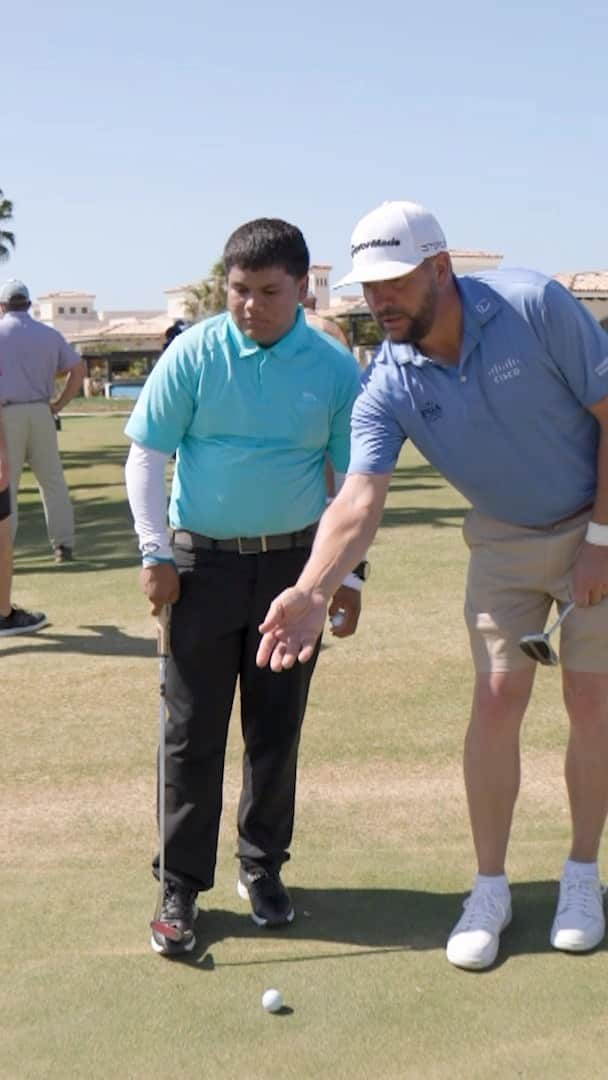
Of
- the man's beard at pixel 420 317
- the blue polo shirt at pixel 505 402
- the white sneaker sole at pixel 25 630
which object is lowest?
the white sneaker sole at pixel 25 630

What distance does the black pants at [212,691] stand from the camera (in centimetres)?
443

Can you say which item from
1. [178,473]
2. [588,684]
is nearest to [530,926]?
[588,684]

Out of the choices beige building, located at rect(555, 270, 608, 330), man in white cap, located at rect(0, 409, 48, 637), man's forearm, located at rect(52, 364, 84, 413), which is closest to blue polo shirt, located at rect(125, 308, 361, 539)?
man in white cap, located at rect(0, 409, 48, 637)

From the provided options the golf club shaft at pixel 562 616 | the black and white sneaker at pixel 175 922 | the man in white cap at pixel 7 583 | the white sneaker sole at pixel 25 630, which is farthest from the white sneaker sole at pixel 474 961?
the white sneaker sole at pixel 25 630

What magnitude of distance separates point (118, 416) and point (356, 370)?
36.6m

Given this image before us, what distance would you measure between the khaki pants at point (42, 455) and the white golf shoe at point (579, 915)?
24.5 feet

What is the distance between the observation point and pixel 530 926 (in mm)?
4422

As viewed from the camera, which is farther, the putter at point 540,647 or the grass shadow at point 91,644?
the grass shadow at point 91,644

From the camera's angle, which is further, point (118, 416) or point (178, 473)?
point (118, 416)

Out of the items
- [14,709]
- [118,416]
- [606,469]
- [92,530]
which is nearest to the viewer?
[606,469]

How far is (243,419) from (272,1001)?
5.23ft

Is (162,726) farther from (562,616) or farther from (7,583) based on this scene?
(7,583)

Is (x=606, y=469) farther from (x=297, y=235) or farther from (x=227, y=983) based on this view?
(x=227, y=983)

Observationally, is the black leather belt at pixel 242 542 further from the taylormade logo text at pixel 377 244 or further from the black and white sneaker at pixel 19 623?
the black and white sneaker at pixel 19 623
